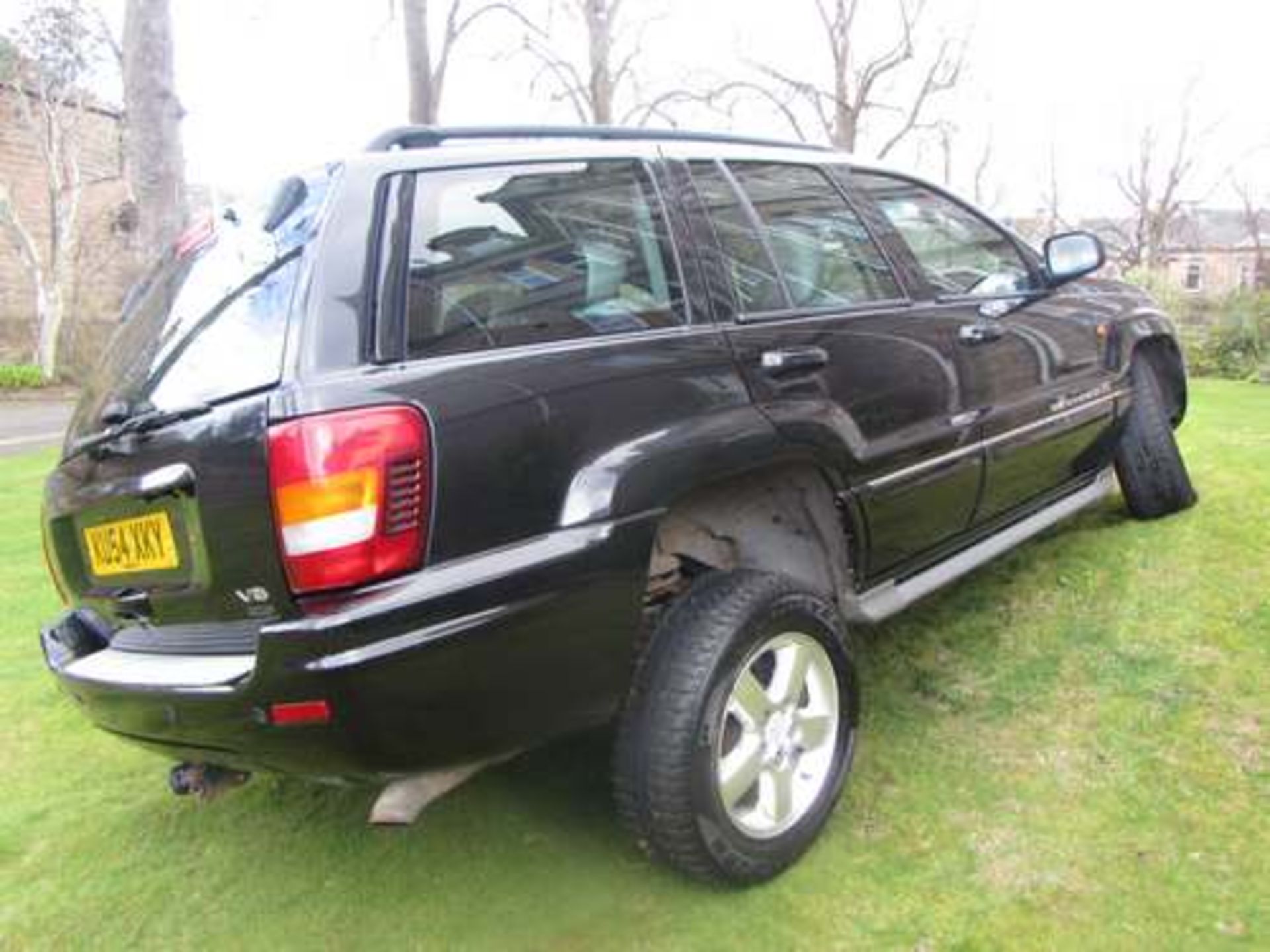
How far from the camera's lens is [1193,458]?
5.09 metres

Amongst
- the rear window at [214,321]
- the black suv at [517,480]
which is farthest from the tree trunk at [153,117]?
the rear window at [214,321]

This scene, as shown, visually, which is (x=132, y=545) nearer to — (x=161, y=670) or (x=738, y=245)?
(x=161, y=670)

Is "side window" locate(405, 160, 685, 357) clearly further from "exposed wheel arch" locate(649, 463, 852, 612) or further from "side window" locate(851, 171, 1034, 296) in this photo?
"side window" locate(851, 171, 1034, 296)

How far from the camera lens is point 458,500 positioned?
1812 mm

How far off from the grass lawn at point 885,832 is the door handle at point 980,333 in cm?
98

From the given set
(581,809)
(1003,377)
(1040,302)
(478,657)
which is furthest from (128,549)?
(1040,302)

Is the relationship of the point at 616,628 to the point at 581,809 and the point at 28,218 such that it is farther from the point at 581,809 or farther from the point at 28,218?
the point at 28,218

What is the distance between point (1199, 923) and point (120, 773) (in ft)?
9.45

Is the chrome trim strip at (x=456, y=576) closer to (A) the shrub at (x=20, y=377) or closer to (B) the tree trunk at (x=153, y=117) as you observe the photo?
(B) the tree trunk at (x=153, y=117)

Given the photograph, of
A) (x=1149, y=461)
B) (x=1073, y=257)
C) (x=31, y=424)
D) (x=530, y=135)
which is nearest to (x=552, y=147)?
(x=530, y=135)

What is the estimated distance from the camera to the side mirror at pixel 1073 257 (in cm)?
Answer: 362

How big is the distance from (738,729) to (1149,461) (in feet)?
8.62

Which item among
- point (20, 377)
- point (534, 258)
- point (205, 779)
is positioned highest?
point (534, 258)

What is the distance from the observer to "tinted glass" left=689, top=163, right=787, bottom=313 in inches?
99.0
